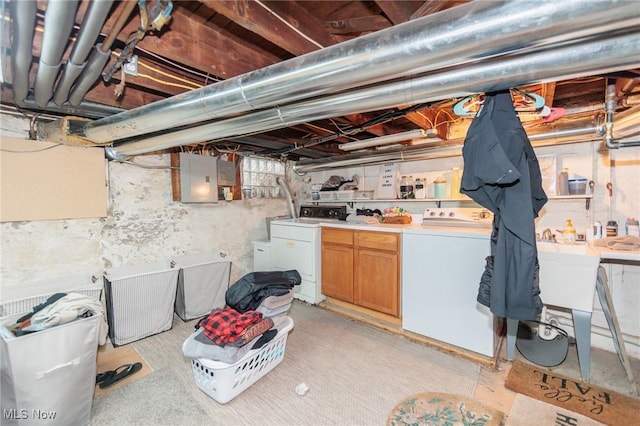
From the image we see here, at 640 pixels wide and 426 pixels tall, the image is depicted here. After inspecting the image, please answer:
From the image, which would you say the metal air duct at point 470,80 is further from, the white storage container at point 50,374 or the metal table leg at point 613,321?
the metal table leg at point 613,321

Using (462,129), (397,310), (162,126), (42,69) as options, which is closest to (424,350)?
(397,310)

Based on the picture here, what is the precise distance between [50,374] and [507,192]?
249 cm

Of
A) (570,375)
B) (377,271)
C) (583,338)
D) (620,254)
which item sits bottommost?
(570,375)

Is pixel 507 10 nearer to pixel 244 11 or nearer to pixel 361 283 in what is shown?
pixel 244 11

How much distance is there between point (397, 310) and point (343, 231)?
97 centimetres

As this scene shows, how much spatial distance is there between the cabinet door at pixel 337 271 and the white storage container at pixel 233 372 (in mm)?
1117

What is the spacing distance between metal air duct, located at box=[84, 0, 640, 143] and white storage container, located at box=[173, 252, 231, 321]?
6.22ft

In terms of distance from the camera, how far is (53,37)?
3.18 feet

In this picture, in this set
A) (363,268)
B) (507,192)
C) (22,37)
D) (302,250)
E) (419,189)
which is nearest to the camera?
(22,37)

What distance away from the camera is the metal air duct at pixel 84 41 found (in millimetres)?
856

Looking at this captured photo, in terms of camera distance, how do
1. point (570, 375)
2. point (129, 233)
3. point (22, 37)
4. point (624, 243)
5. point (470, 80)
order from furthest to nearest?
point (129, 233) → point (570, 375) → point (624, 243) → point (470, 80) → point (22, 37)

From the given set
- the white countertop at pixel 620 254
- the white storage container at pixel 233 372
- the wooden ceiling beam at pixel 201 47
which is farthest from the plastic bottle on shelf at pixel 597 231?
the wooden ceiling beam at pixel 201 47

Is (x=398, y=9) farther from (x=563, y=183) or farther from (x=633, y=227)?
(x=633, y=227)

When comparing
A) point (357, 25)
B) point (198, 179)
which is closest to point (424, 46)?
point (357, 25)
